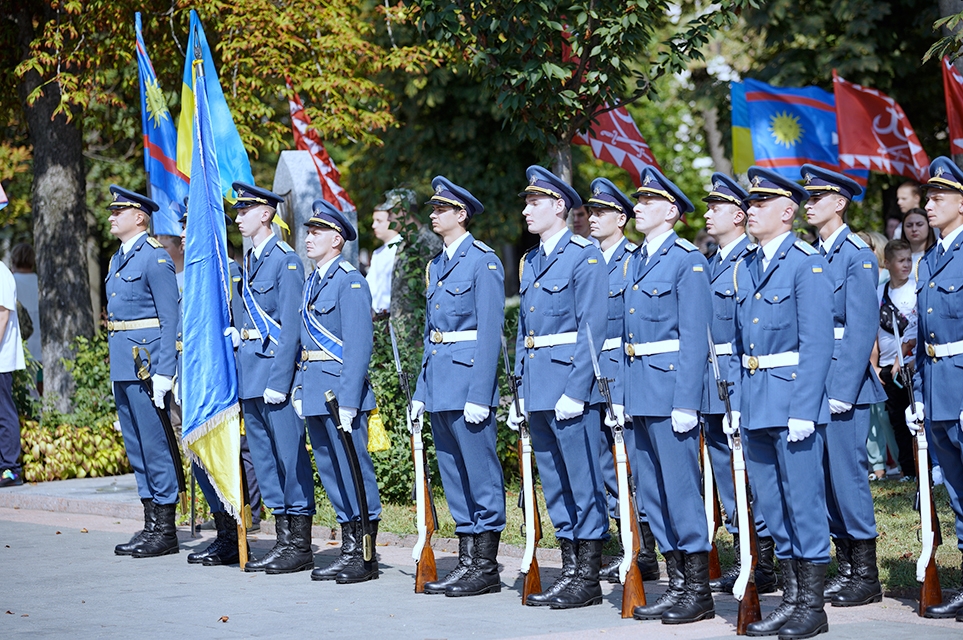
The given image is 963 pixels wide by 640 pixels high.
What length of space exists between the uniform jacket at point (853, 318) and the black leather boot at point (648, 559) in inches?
59.7

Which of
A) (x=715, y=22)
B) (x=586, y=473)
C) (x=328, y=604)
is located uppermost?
(x=715, y=22)

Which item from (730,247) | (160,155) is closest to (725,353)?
(730,247)

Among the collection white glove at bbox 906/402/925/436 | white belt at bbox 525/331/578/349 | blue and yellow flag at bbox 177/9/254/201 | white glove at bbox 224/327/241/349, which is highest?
blue and yellow flag at bbox 177/9/254/201

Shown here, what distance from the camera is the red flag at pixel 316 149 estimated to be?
1354 cm

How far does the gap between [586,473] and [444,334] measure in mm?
1182

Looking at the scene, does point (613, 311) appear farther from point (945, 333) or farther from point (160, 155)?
point (160, 155)

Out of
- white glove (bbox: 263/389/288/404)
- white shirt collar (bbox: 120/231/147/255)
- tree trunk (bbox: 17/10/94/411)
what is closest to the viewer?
white glove (bbox: 263/389/288/404)

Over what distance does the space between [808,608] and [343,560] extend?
3037 millimetres

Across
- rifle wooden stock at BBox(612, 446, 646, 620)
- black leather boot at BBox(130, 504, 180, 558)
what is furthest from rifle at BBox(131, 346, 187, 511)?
rifle wooden stock at BBox(612, 446, 646, 620)

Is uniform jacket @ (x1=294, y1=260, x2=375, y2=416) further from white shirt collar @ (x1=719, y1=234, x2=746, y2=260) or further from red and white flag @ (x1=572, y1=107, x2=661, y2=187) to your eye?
red and white flag @ (x1=572, y1=107, x2=661, y2=187)

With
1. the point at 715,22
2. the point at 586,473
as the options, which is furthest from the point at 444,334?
the point at 715,22

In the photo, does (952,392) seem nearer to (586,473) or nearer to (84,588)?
(586,473)

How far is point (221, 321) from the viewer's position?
28.6ft

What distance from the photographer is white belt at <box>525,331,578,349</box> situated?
7207 millimetres
